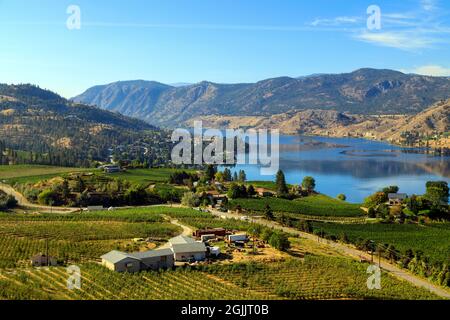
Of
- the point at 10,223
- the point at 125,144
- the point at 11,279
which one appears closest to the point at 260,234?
the point at 11,279

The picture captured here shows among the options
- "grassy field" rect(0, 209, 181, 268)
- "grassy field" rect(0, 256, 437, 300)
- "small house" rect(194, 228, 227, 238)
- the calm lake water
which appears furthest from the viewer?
the calm lake water

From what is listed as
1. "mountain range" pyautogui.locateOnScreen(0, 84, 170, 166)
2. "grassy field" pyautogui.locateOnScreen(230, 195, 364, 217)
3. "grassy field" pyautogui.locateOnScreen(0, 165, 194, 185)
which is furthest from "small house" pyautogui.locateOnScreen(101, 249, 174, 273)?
"mountain range" pyautogui.locateOnScreen(0, 84, 170, 166)

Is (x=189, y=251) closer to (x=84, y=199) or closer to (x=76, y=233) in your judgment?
(x=76, y=233)

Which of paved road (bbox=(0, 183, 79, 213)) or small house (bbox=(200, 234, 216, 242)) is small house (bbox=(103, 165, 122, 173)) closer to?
paved road (bbox=(0, 183, 79, 213))

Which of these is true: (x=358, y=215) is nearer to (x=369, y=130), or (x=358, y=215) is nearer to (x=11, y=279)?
(x=11, y=279)

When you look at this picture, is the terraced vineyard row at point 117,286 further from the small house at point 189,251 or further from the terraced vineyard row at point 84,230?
the terraced vineyard row at point 84,230

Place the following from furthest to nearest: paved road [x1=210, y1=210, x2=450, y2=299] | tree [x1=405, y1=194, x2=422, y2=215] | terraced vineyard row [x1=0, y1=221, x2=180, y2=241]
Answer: tree [x1=405, y1=194, x2=422, y2=215] < terraced vineyard row [x1=0, y1=221, x2=180, y2=241] < paved road [x1=210, y1=210, x2=450, y2=299]
